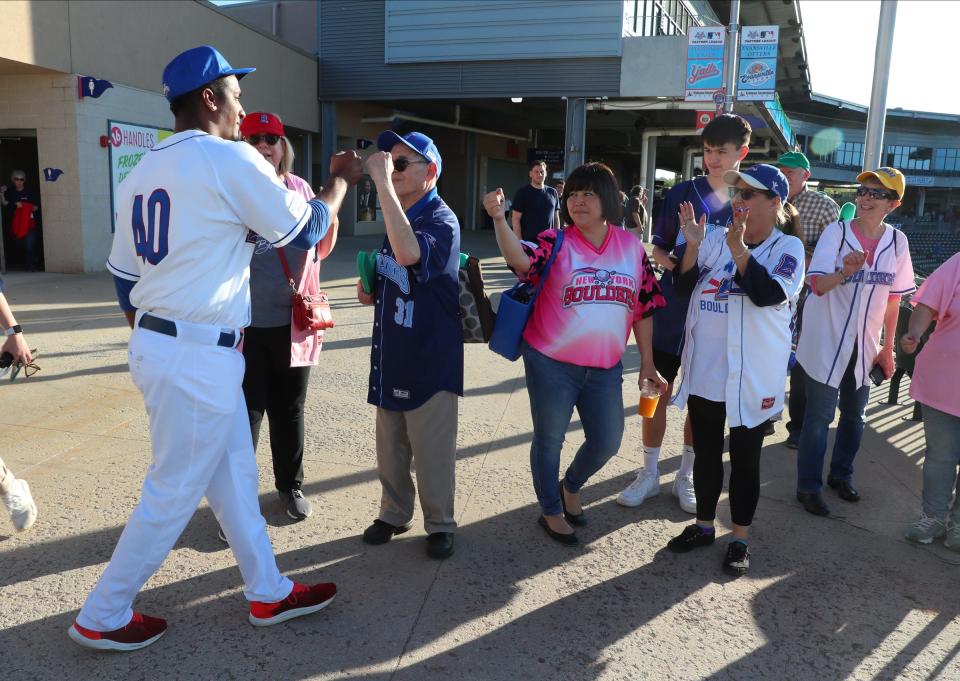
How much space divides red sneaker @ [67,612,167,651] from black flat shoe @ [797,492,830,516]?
3315mm

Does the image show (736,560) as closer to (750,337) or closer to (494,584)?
(750,337)

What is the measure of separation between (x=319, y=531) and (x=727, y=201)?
2.74 meters

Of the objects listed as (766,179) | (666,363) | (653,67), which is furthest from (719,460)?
(653,67)

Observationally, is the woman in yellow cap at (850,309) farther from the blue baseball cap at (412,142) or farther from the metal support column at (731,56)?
the metal support column at (731,56)

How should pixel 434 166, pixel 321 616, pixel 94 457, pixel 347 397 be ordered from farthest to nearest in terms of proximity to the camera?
pixel 347 397, pixel 94 457, pixel 434 166, pixel 321 616

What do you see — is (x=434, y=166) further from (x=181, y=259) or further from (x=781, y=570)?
(x=781, y=570)

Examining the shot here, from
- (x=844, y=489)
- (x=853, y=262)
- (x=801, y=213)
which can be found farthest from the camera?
(x=801, y=213)

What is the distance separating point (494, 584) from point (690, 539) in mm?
1035

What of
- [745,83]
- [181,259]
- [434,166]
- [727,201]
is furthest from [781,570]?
[745,83]

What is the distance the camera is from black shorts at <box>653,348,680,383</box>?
403 cm

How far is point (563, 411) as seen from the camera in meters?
3.51

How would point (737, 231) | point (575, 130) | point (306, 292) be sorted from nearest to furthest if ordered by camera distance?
point (737, 231)
point (306, 292)
point (575, 130)

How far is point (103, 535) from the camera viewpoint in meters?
3.50

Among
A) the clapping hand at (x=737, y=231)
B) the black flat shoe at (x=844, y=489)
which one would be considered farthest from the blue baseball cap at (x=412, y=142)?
the black flat shoe at (x=844, y=489)
